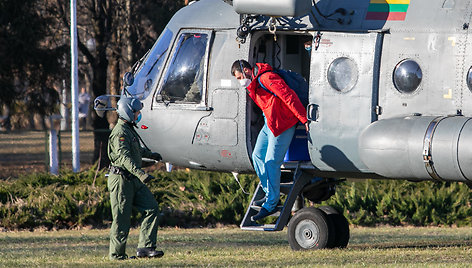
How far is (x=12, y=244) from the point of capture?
45.3ft

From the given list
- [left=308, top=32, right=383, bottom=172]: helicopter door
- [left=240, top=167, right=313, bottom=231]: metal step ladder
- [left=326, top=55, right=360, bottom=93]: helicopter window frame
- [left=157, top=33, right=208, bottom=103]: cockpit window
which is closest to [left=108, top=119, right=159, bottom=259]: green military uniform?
[left=240, top=167, right=313, bottom=231]: metal step ladder

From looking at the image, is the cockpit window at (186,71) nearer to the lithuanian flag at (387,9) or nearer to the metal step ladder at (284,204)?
the metal step ladder at (284,204)

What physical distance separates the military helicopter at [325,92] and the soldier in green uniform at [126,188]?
139 cm

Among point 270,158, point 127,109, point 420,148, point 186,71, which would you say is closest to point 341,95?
point 270,158

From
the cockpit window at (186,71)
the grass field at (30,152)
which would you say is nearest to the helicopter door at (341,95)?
the cockpit window at (186,71)

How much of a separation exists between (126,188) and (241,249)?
2456 mm

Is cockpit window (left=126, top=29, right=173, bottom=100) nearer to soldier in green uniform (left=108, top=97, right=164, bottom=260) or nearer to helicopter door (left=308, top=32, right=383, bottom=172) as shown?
soldier in green uniform (left=108, top=97, right=164, bottom=260)

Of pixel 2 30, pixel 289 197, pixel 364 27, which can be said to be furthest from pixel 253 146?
pixel 2 30

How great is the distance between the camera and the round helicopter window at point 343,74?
1194 cm

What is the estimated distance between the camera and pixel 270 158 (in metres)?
12.0

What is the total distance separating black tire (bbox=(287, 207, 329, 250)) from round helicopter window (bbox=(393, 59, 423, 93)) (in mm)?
1982

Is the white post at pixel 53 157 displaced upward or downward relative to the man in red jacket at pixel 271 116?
downward

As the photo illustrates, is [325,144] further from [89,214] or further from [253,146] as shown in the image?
[89,214]

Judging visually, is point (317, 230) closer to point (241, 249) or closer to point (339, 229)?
point (339, 229)
